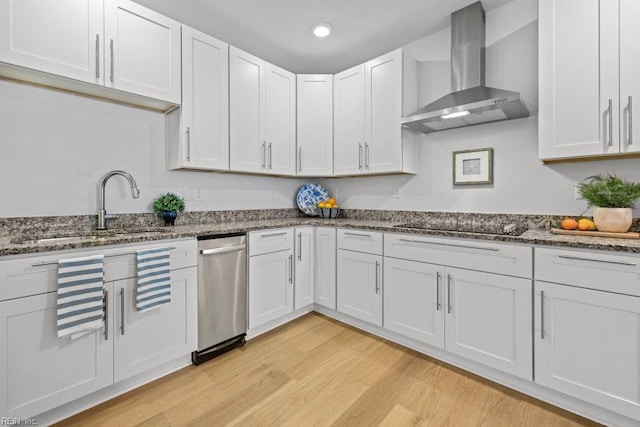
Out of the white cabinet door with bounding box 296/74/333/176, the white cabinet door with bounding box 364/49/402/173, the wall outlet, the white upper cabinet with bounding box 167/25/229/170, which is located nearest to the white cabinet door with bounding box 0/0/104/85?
the white upper cabinet with bounding box 167/25/229/170

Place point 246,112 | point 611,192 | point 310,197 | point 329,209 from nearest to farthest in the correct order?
1. point 611,192
2. point 246,112
3. point 329,209
4. point 310,197

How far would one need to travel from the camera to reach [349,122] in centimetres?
287

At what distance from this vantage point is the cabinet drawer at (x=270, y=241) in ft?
7.54

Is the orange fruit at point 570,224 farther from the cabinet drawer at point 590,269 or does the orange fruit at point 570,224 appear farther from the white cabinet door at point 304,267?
the white cabinet door at point 304,267

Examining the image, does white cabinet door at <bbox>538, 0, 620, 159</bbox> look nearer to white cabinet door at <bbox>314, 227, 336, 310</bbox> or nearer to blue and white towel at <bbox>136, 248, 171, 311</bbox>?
white cabinet door at <bbox>314, 227, 336, 310</bbox>

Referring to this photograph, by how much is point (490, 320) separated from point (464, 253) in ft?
1.38

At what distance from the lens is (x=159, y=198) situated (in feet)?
7.56

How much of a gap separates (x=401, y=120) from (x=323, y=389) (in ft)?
6.73

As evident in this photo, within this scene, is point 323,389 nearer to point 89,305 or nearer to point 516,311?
point 516,311

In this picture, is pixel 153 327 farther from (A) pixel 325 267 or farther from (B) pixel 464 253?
(B) pixel 464 253

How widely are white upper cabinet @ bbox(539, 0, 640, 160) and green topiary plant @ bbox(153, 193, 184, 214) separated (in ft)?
8.55

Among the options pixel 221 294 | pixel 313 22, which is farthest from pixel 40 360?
pixel 313 22

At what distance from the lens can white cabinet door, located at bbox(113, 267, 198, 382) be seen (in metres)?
1.62

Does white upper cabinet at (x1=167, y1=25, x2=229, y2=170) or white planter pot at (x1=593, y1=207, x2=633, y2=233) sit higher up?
white upper cabinet at (x1=167, y1=25, x2=229, y2=170)
